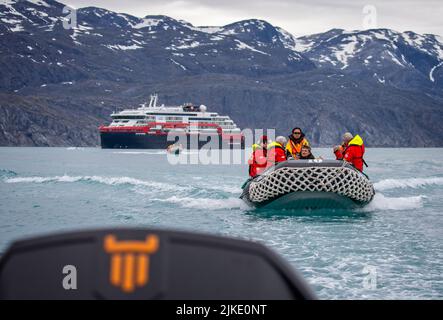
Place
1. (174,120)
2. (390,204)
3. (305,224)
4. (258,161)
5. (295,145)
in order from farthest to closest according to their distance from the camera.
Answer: (174,120) → (390,204) → (258,161) → (295,145) → (305,224)

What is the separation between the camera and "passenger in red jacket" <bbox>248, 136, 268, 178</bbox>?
21.5 metres

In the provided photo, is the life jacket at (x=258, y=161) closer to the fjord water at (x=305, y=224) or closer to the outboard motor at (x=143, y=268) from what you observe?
the fjord water at (x=305, y=224)

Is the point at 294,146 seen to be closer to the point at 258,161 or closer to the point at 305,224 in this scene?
the point at 258,161

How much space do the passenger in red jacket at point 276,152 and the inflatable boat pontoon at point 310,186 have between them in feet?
1.88

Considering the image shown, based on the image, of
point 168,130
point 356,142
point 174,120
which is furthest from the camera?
point 174,120

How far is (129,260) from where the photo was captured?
9.04 feet

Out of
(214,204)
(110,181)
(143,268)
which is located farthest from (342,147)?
(143,268)

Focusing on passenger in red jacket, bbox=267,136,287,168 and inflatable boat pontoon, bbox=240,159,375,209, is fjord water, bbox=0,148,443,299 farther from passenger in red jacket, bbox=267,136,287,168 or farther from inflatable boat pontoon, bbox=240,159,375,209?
passenger in red jacket, bbox=267,136,287,168

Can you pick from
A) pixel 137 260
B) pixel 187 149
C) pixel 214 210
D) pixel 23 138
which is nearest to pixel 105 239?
pixel 137 260

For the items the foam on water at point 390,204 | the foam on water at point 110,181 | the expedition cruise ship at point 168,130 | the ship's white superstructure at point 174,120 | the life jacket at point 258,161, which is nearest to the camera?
the life jacket at point 258,161

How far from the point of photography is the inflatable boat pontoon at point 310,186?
19875 mm

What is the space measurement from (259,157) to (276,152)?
93 centimetres

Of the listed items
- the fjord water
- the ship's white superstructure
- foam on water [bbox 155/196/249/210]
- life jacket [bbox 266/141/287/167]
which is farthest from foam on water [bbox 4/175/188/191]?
the ship's white superstructure

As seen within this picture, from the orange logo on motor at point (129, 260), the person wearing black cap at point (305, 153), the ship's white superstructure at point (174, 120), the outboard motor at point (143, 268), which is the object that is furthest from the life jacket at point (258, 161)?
the ship's white superstructure at point (174, 120)
